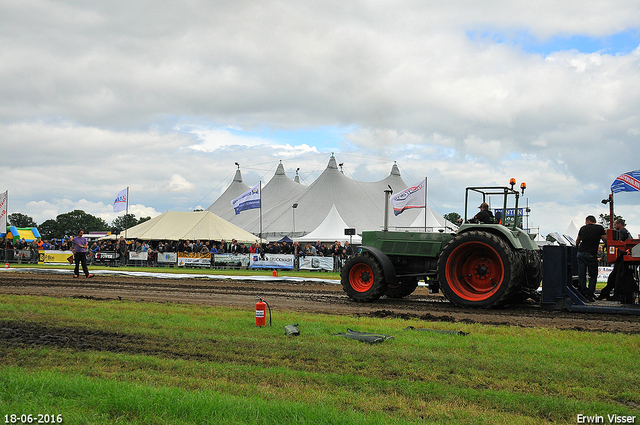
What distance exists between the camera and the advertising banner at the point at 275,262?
28344mm

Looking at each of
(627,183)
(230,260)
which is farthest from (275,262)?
(627,183)

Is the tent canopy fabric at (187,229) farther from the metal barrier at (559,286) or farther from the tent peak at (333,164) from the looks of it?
the metal barrier at (559,286)

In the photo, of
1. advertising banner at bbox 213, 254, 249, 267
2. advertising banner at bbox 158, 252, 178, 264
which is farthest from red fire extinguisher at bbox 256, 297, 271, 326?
advertising banner at bbox 158, 252, 178, 264

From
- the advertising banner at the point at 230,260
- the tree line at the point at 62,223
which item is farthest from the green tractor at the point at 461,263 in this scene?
the tree line at the point at 62,223

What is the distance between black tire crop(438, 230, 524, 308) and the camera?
10211 millimetres

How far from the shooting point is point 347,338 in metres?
7.10

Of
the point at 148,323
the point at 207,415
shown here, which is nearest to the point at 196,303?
the point at 148,323

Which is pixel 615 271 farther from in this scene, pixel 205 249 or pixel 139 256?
pixel 139 256

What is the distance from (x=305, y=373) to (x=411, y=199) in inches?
927

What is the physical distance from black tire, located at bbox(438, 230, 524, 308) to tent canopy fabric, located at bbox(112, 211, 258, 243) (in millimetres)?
27905

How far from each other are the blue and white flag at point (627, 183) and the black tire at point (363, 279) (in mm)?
4999

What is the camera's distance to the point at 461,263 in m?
11.1

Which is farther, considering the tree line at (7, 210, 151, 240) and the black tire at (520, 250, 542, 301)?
the tree line at (7, 210, 151, 240)

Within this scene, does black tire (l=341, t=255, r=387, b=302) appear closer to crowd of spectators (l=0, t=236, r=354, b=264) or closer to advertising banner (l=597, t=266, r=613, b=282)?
advertising banner (l=597, t=266, r=613, b=282)
